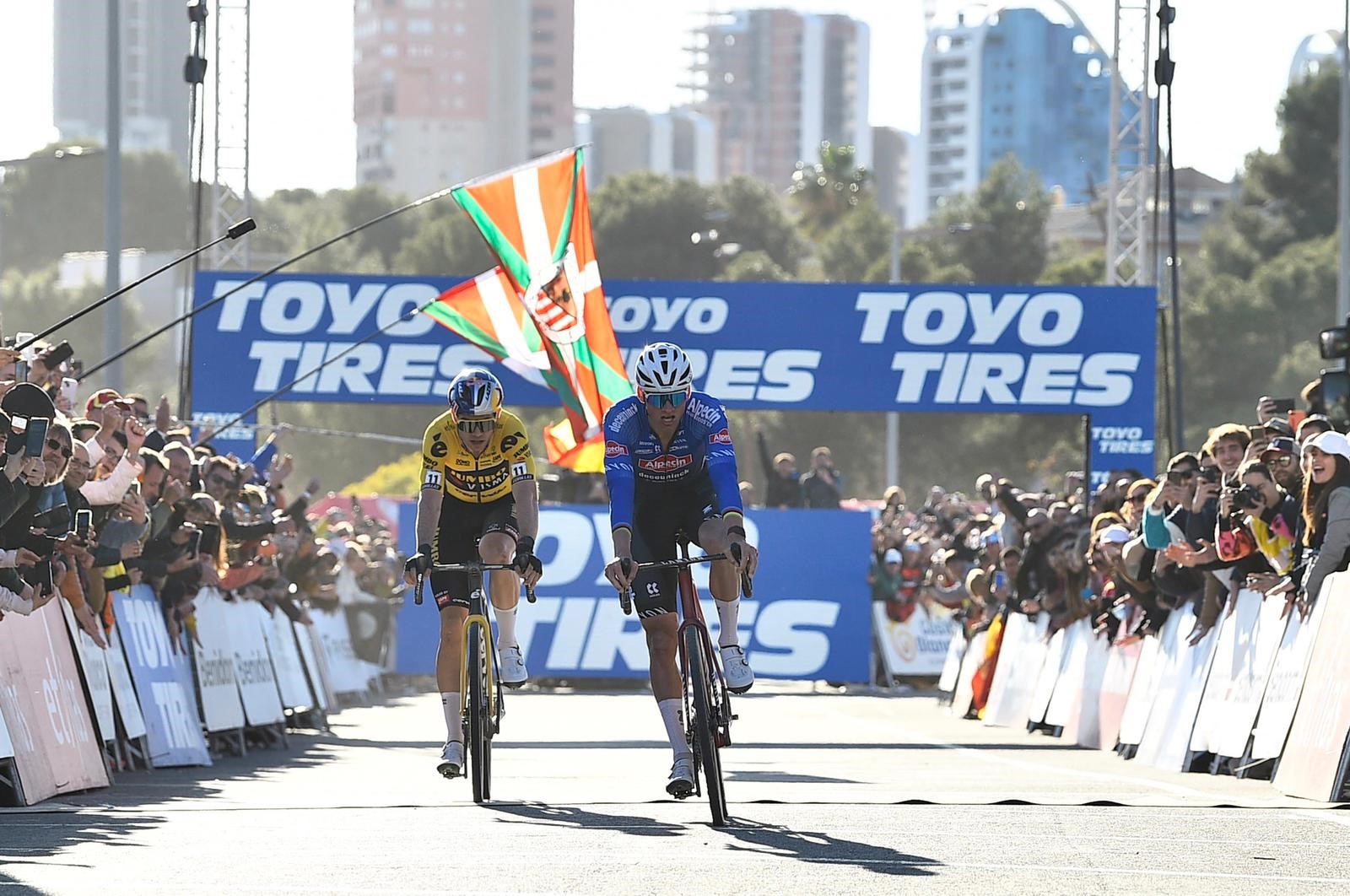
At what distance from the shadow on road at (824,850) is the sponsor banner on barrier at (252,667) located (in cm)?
Answer: 836

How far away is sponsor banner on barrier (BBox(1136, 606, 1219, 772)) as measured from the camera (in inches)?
600

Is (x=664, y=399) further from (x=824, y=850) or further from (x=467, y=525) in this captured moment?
(x=824, y=850)

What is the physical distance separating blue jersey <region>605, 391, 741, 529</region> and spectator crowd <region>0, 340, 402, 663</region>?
2910mm

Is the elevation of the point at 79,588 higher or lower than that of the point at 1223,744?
higher

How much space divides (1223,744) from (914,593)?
16142 mm

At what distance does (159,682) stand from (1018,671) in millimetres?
9321

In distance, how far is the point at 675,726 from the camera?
406 inches

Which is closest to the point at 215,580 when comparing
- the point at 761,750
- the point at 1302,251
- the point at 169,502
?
the point at 169,502

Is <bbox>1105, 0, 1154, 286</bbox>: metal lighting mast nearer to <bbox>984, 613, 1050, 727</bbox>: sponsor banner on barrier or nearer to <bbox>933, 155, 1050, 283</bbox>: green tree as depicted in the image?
<bbox>984, 613, 1050, 727</bbox>: sponsor banner on barrier

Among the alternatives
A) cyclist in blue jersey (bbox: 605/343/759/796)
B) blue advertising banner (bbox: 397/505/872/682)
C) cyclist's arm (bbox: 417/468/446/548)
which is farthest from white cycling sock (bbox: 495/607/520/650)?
blue advertising banner (bbox: 397/505/872/682)

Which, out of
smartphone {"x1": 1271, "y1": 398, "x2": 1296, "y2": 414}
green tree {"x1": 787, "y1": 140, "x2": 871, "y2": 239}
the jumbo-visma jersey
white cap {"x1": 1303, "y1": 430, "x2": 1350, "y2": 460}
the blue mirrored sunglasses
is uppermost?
green tree {"x1": 787, "y1": 140, "x2": 871, "y2": 239}

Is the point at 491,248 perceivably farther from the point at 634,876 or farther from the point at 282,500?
the point at 634,876

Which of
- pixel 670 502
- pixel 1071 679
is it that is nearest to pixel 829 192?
pixel 1071 679

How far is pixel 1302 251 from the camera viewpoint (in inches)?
2813
